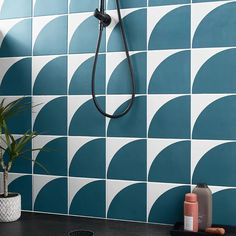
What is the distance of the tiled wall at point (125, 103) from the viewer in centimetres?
145

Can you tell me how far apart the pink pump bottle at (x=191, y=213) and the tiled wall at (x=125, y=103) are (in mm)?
125

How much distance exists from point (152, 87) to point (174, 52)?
0.18 meters

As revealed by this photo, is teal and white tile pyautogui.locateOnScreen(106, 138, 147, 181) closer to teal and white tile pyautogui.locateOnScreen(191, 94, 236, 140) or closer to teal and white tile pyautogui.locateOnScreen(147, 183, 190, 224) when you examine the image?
teal and white tile pyautogui.locateOnScreen(147, 183, 190, 224)

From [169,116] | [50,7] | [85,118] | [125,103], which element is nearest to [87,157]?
[85,118]

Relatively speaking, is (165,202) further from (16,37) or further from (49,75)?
(16,37)

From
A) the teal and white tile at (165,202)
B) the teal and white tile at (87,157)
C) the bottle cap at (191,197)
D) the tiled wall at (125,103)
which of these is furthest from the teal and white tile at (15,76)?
A: the bottle cap at (191,197)

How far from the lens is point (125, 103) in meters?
1.56

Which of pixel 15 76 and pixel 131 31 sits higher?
pixel 131 31

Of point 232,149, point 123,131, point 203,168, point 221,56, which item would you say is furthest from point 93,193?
point 221,56

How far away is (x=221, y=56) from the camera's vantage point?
1443mm

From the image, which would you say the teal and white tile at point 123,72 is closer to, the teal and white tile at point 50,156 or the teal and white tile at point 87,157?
the teal and white tile at point 87,157

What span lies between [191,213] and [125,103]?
553 mm

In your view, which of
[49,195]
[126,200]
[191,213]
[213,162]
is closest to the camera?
[191,213]

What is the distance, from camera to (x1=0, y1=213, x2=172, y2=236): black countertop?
1393mm
